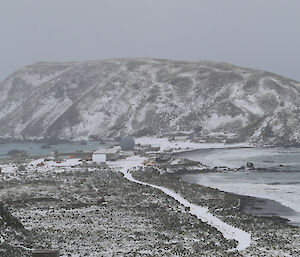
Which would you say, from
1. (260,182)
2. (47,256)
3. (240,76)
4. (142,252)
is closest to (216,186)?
(260,182)

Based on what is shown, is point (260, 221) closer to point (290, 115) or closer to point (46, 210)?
point (46, 210)

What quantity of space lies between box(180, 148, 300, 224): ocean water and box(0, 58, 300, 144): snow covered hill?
20729 millimetres

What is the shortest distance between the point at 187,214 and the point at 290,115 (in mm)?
93271

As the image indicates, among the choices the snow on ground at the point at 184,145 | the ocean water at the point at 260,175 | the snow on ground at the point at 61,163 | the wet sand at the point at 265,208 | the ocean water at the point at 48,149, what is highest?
the wet sand at the point at 265,208

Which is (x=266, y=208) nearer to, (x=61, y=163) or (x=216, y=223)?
(x=216, y=223)

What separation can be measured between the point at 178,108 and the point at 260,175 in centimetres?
9474

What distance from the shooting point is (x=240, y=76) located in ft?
586

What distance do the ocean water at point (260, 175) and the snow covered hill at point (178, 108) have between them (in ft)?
68.0

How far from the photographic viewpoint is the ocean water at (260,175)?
57.2m

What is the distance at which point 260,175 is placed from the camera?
74.0 metres

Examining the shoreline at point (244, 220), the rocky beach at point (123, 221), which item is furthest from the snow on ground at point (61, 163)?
the shoreline at point (244, 220)

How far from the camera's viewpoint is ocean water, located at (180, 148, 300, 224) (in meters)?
57.2

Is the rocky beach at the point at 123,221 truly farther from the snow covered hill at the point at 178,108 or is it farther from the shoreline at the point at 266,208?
the snow covered hill at the point at 178,108

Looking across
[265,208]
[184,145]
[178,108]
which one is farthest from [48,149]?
[265,208]
